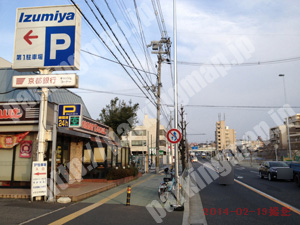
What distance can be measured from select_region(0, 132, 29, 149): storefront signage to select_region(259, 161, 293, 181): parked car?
17.3 metres

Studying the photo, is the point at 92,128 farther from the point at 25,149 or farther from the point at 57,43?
the point at 57,43

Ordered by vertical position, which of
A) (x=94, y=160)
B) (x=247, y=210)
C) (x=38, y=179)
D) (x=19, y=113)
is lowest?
(x=247, y=210)

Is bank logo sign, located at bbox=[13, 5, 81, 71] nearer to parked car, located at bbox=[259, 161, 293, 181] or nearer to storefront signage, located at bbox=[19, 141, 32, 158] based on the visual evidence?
storefront signage, located at bbox=[19, 141, 32, 158]

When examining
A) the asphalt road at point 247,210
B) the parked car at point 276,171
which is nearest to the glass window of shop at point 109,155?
the asphalt road at point 247,210

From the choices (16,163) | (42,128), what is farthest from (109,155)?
(42,128)

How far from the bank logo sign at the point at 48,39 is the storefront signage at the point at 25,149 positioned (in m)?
3.74

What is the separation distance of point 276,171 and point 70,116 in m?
15.7

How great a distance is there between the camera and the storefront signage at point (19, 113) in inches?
500

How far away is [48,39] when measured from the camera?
39.3 ft

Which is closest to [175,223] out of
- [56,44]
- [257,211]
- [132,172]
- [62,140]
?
[257,211]

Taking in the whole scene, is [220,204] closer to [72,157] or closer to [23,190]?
[23,190]

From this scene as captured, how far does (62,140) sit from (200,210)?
32.9 feet

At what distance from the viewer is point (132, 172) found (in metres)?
21.2

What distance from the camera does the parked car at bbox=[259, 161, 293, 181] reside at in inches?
770
